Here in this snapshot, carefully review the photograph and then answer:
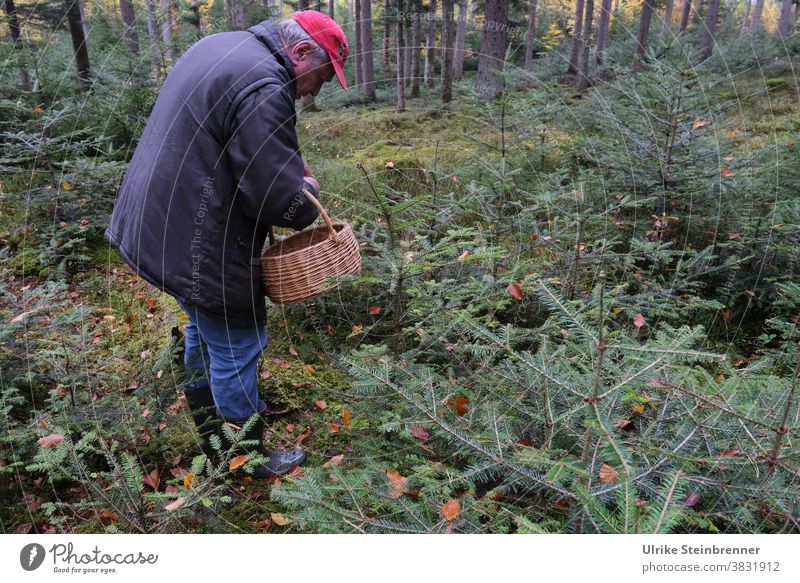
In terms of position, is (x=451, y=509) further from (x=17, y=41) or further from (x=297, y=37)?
(x=17, y=41)

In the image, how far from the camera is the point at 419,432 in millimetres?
2025

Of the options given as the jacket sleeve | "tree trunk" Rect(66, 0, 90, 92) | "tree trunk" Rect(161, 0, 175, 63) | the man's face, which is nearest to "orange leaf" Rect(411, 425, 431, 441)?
the jacket sleeve

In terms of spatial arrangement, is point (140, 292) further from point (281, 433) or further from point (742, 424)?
point (742, 424)

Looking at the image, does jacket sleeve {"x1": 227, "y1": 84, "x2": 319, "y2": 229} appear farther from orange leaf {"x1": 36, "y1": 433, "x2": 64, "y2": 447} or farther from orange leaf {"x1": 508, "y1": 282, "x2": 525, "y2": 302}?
orange leaf {"x1": 36, "y1": 433, "x2": 64, "y2": 447}

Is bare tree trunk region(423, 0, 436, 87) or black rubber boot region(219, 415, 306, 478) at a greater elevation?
bare tree trunk region(423, 0, 436, 87)

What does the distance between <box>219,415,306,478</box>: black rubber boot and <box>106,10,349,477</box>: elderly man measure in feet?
1.65

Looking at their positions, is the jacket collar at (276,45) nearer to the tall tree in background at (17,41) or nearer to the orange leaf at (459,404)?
the orange leaf at (459,404)

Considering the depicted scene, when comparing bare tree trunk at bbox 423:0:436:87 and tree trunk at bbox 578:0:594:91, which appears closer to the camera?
tree trunk at bbox 578:0:594:91

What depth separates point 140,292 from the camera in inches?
177

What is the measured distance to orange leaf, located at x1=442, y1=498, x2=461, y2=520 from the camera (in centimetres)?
154

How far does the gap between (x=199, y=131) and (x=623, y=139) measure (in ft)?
10.6

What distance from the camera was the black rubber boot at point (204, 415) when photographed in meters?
2.74

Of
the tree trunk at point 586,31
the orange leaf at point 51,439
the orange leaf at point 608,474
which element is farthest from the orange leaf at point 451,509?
the tree trunk at point 586,31
